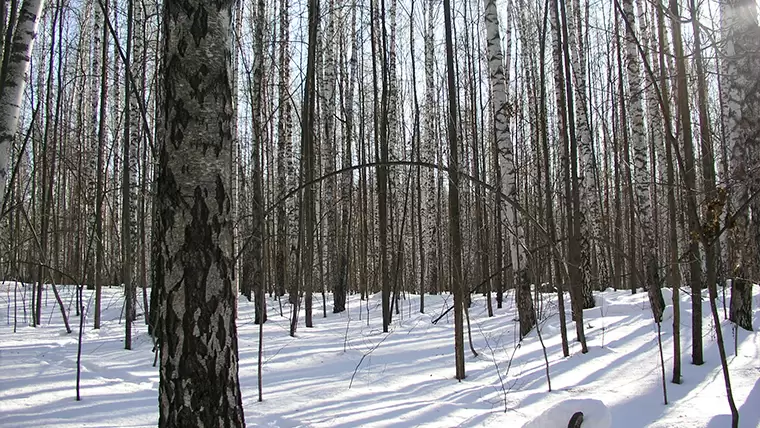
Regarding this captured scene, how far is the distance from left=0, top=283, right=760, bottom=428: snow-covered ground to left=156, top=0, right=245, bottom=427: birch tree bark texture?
154 cm

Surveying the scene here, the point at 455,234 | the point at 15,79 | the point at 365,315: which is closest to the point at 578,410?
the point at 455,234

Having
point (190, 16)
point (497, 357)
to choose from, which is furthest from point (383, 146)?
point (190, 16)

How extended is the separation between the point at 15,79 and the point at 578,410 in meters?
4.48

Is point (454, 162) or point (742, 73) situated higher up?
point (742, 73)

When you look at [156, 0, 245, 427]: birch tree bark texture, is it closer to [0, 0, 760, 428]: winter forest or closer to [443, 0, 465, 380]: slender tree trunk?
[0, 0, 760, 428]: winter forest

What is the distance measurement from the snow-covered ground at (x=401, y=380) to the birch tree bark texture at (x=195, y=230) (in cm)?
154

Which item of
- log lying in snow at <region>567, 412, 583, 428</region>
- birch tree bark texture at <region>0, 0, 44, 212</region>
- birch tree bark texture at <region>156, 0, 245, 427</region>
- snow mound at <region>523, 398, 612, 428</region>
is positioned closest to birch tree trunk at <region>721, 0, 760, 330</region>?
snow mound at <region>523, 398, 612, 428</region>

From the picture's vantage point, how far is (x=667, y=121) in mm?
2617

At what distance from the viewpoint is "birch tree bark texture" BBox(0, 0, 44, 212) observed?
3475 mm

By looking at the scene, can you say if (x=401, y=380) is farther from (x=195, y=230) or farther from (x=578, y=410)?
(x=195, y=230)

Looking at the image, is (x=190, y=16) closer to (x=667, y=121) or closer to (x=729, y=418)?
(x=667, y=121)

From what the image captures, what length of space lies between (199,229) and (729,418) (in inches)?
135

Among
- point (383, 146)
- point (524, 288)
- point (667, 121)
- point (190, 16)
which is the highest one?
point (383, 146)

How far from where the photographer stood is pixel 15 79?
3.59 meters
